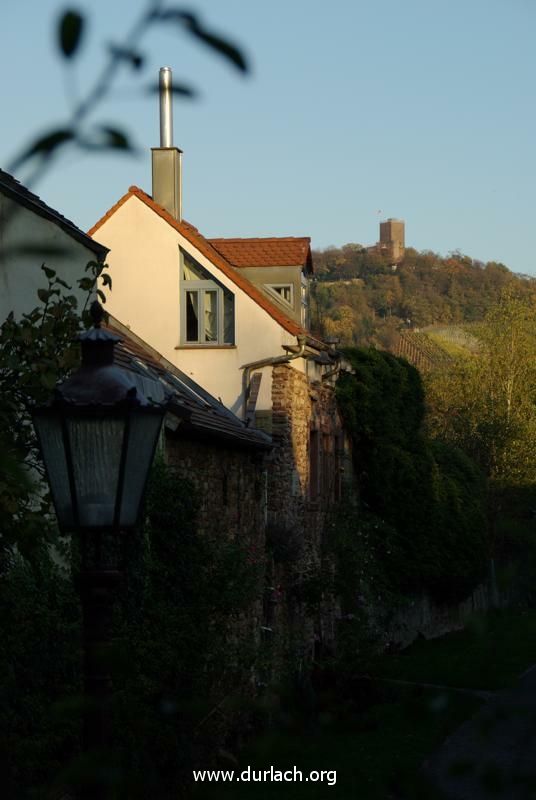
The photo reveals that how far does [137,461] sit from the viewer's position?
4.95 m

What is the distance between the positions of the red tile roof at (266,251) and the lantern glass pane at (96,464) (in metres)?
17.2

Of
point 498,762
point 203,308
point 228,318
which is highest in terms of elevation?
point 203,308

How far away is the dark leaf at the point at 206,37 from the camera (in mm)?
1657

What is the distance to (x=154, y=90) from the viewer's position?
5.71 ft

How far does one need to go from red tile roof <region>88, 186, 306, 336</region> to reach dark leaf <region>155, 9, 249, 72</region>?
63.9 feet

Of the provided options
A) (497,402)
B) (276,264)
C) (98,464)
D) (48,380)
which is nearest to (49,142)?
(98,464)

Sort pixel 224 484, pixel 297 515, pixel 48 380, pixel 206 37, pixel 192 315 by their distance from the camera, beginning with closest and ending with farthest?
pixel 206 37 → pixel 48 380 → pixel 224 484 → pixel 297 515 → pixel 192 315

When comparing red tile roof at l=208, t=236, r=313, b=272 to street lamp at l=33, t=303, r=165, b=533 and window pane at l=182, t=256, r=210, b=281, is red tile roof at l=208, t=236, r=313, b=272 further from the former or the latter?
street lamp at l=33, t=303, r=165, b=533

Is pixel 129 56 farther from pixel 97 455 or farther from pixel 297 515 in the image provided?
pixel 297 515

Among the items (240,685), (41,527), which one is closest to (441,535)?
(240,685)

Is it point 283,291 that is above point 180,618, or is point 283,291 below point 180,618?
above

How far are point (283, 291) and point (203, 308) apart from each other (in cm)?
162

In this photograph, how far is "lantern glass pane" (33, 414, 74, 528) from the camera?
4922 millimetres

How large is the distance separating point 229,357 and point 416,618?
12.6m
